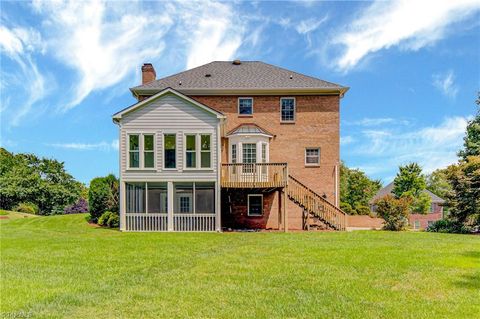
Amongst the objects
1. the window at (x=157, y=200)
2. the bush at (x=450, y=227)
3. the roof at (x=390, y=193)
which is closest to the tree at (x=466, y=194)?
the bush at (x=450, y=227)

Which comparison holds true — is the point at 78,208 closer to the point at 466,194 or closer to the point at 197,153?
the point at 197,153

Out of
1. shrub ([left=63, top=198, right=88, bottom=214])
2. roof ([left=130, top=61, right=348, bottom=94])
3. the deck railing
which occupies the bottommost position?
shrub ([left=63, top=198, right=88, bottom=214])

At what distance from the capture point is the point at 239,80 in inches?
961

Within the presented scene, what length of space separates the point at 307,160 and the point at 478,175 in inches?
394

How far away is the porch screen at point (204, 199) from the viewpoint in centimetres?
2116

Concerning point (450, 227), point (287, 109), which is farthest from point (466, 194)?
point (287, 109)

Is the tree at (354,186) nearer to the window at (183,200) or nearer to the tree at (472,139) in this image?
the tree at (472,139)

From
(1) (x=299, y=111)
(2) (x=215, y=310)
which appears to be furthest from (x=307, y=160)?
(2) (x=215, y=310)

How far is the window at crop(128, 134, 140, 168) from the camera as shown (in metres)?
20.1

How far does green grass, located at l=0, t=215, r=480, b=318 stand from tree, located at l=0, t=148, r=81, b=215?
103 feet

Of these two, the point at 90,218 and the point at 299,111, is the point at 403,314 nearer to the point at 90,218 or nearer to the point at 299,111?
the point at 299,111

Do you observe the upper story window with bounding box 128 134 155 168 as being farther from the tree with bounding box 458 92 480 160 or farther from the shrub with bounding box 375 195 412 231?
the tree with bounding box 458 92 480 160

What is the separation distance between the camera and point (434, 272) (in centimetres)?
970

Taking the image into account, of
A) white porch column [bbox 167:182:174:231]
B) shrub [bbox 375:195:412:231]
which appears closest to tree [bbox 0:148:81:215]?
white porch column [bbox 167:182:174:231]
